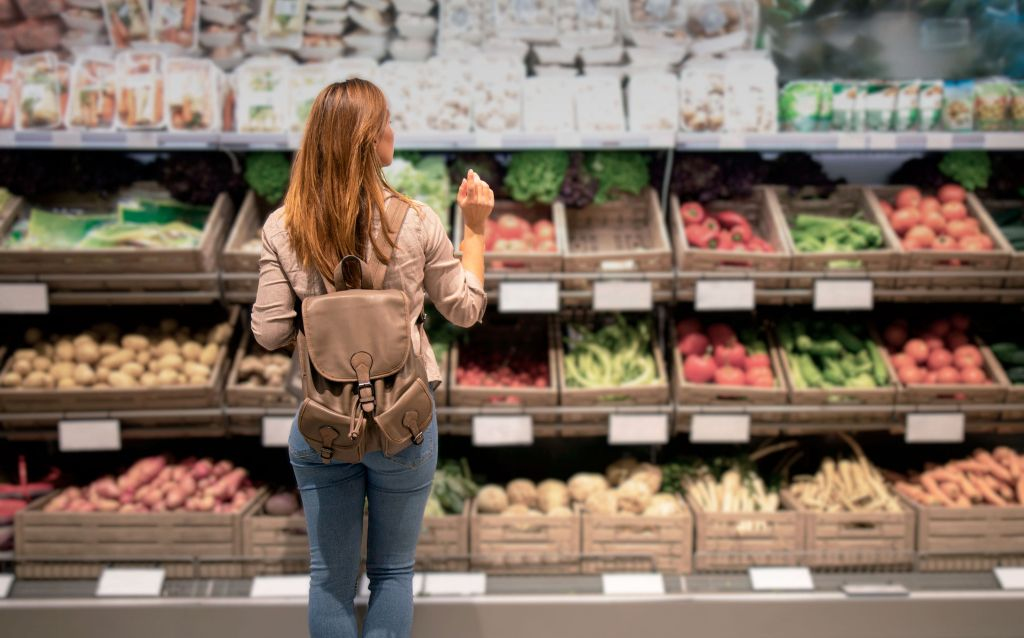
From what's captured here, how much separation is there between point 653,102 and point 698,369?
104cm

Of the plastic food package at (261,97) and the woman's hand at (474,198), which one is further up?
the plastic food package at (261,97)

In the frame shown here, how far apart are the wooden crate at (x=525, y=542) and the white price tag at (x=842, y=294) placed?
3.93 ft

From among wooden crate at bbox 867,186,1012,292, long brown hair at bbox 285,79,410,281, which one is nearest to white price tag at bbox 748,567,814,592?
wooden crate at bbox 867,186,1012,292

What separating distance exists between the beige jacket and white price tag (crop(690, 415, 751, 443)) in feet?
4.95

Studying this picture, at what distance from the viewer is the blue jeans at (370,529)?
208 cm

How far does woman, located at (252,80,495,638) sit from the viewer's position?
1906 mm

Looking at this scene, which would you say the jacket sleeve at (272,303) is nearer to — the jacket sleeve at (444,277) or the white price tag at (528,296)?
the jacket sleeve at (444,277)

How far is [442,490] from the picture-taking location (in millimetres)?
3363

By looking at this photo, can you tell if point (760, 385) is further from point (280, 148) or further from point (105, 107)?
point (105, 107)

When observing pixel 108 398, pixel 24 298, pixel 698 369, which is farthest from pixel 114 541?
pixel 698 369

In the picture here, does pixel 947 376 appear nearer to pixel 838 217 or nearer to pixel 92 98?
pixel 838 217

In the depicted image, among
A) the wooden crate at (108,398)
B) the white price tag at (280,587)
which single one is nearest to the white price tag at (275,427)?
the wooden crate at (108,398)

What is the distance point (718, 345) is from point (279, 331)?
2031 mm

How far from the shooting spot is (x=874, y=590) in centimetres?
308
